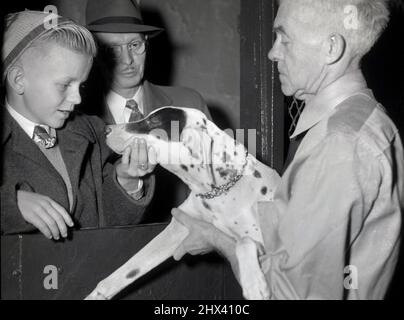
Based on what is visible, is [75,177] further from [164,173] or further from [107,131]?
[164,173]

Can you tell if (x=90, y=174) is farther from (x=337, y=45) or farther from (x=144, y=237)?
(x=337, y=45)

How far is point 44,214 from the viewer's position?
26.4 inches

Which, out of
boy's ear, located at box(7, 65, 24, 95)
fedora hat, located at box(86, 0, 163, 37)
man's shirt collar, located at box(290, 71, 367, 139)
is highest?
fedora hat, located at box(86, 0, 163, 37)

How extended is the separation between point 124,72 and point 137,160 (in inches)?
11.9

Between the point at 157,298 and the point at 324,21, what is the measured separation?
562 mm

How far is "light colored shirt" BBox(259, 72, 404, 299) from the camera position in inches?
22.8

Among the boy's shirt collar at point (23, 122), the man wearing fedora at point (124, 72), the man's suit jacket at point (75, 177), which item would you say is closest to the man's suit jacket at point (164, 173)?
the man wearing fedora at point (124, 72)

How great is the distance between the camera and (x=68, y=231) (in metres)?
Result: 0.71

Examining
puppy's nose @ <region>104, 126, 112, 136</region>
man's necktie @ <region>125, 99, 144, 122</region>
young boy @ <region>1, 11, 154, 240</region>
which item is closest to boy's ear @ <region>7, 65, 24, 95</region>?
young boy @ <region>1, 11, 154, 240</region>

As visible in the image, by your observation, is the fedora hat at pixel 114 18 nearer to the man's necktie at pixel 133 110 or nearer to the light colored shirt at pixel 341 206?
the man's necktie at pixel 133 110

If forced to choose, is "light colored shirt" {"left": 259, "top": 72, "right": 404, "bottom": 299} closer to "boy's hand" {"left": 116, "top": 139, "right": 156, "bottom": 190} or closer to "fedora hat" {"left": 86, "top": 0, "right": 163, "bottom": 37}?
"boy's hand" {"left": 116, "top": 139, "right": 156, "bottom": 190}

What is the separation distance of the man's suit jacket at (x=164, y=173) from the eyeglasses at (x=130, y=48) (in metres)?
0.08

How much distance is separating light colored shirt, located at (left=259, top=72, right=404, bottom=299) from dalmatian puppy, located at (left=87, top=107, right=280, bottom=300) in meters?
0.09

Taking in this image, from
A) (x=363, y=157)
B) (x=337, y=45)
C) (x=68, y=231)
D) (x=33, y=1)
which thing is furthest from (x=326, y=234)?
(x=33, y=1)
